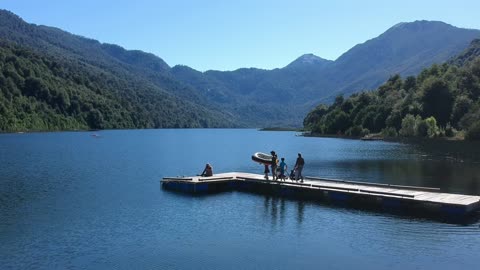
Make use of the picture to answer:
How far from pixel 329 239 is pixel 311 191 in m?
13.9

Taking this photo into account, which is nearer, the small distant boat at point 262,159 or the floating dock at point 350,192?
the floating dock at point 350,192

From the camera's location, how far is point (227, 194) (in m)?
45.2

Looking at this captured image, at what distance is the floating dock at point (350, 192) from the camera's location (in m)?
34.8

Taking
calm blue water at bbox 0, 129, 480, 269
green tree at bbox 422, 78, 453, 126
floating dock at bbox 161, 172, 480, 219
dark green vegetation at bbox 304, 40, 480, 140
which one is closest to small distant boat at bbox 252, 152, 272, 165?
floating dock at bbox 161, 172, 480, 219

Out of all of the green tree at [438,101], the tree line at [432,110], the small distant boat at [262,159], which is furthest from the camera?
→ the green tree at [438,101]

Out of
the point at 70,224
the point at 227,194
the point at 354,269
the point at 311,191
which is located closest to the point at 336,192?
the point at 311,191

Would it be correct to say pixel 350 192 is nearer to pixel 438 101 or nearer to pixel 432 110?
pixel 432 110

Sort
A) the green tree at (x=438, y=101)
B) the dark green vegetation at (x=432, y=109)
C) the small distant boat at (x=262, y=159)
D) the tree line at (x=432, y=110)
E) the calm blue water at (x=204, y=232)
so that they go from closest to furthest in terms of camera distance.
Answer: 1. the calm blue water at (x=204, y=232)
2. the small distant boat at (x=262, y=159)
3. the tree line at (x=432, y=110)
4. the dark green vegetation at (x=432, y=109)
5. the green tree at (x=438, y=101)

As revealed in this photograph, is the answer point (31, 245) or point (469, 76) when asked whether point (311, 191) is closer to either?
point (31, 245)

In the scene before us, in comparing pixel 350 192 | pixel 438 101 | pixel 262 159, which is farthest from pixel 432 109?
pixel 350 192

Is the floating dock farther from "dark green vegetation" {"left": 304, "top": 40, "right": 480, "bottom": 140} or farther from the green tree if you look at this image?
the green tree

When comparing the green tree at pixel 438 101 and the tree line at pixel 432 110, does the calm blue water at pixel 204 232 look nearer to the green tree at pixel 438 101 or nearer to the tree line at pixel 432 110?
the tree line at pixel 432 110

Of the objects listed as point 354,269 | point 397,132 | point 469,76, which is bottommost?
point 354,269

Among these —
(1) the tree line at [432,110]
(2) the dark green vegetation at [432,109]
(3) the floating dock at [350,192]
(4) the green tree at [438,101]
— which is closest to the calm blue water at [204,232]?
(3) the floating dock at [350,192]
